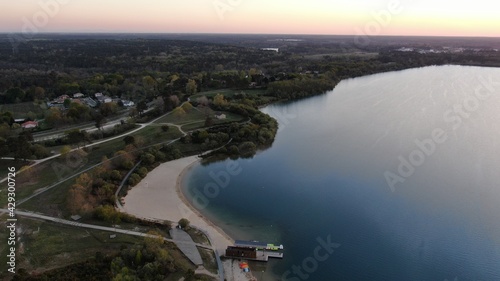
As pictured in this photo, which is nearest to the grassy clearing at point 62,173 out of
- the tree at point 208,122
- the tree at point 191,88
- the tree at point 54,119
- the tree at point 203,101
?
the tree at point 208,122

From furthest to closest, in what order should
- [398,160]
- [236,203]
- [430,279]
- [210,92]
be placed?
[210,92] → [398,160] → [236,203] → [430,279]

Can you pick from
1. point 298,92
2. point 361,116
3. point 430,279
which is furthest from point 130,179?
point 298,92

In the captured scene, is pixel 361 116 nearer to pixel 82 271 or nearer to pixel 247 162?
pixel 247 162

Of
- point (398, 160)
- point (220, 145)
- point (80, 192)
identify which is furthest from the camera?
point (220, 145)

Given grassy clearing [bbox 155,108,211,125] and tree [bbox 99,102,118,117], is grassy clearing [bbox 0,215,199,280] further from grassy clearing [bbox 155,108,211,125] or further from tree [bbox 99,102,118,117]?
tree [bbox 99,102,118,117]

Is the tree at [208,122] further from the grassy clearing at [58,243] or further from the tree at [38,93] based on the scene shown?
the tree at [38,93]
